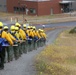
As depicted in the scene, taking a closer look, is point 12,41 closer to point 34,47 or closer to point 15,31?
point 15,31

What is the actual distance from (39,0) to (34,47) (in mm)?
73713

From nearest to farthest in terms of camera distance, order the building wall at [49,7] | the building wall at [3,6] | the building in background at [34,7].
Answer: the building in background at [34,7], the building wall at [49,7], the building wall at [3,6]

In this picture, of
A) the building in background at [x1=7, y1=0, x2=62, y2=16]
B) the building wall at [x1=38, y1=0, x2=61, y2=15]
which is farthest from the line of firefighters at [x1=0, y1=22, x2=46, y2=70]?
the building wall at [x1=38, y1=0, x2=61, y2=15]

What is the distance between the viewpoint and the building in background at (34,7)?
335 feet

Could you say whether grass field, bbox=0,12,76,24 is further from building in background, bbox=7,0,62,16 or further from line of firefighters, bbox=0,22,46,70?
line of firefighters, bbox=0,22,46,70

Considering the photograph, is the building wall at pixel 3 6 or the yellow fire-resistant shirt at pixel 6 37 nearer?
the yellow fire-resistant shirt at pixel 6 37

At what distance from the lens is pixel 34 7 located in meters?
102

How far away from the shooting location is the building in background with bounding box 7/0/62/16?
102062mm

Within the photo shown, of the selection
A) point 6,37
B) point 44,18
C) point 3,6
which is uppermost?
point 6,37

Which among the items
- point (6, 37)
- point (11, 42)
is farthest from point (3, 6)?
point (6, 37)

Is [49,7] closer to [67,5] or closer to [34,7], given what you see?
[34,7]

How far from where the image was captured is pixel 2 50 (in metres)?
16.4

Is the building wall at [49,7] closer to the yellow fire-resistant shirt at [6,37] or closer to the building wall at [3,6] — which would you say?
the building wall at [3,6]

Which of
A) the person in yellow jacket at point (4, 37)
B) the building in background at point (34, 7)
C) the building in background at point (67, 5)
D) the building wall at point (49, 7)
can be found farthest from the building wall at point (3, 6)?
the person in yellow jacket at point (4, 37)
